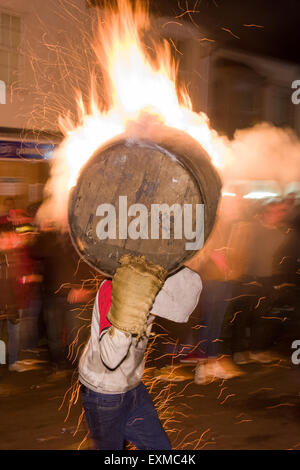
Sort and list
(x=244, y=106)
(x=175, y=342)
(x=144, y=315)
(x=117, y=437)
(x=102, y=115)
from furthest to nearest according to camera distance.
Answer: (x=244, y=106), (x=175, y=342), (x=102, y=115), (x=117, y=437), (x=144, y=315)

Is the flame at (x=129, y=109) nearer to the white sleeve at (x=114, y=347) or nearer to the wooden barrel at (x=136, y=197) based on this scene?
the wooden barrel at (x=136, y=197)

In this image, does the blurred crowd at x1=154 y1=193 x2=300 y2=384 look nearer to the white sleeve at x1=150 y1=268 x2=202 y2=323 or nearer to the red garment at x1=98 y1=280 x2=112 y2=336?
the white sleeve at x1=150 y1=268 x2=202 y2=323

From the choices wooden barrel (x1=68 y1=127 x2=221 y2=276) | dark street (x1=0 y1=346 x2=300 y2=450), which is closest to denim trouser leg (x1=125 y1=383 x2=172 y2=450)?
wooden barrel (x1=68 y1=127 x2=221 y2=276)

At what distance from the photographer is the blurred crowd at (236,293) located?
17.7 feet

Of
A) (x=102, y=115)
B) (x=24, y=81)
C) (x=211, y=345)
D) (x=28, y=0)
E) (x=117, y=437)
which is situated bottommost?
(x=211, y=345)

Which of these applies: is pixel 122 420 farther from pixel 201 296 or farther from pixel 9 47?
pixel 9 47

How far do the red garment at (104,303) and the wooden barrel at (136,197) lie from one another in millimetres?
99

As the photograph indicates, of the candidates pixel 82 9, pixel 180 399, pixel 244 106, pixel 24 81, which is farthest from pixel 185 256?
pixel 244 106

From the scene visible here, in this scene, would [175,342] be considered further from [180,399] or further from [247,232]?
[247,232]

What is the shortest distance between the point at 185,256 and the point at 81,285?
3.00 meters

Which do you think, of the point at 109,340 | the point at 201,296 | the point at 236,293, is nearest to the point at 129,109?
the point at 109,340

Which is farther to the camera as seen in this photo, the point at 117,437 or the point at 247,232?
the point at 247,232

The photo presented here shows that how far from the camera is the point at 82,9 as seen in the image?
1155 cm

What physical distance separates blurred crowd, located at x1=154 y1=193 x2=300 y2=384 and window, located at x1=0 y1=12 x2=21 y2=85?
710cm
